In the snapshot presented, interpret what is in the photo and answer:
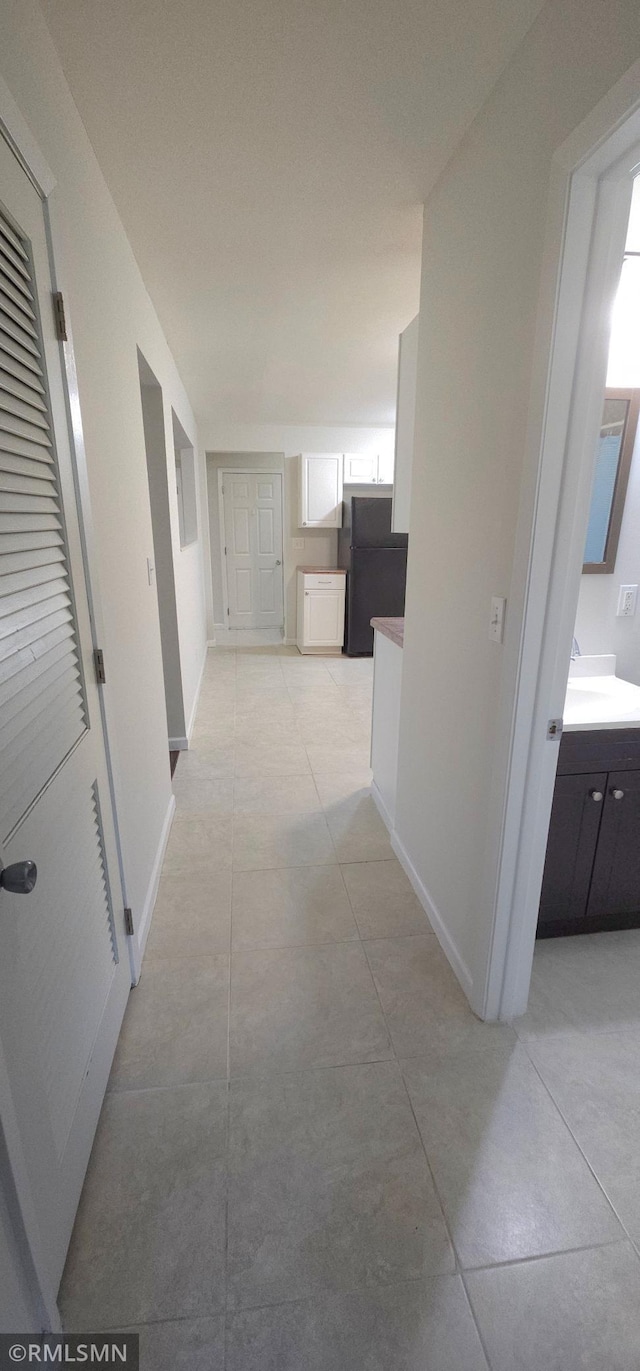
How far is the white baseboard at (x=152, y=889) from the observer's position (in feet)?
5.83

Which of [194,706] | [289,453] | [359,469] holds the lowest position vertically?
[194,706]

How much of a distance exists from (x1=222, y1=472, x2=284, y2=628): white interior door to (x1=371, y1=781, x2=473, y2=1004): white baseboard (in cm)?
447

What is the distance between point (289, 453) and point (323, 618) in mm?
1765

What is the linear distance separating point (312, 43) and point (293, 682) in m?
3.89

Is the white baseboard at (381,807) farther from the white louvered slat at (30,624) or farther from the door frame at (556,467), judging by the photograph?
the white louvered slat at (30,624)

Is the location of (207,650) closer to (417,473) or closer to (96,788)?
(417,473)

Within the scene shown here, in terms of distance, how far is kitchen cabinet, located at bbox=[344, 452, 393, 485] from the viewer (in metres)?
5.59

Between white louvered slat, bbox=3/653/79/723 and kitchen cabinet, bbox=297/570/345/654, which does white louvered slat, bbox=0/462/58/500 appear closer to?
white louvered slat, bbox=3/653/79/723

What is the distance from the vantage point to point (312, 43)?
1181mm

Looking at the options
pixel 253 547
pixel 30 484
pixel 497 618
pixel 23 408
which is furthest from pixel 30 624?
pixel 253 547

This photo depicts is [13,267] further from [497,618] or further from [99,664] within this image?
[497,618]

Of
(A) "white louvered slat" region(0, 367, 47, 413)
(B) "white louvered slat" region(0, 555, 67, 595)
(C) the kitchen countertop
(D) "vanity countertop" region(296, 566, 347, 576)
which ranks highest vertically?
(A) "white louvered slat" region(0, 367, 47, 413)

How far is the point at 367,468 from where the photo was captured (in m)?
5.64

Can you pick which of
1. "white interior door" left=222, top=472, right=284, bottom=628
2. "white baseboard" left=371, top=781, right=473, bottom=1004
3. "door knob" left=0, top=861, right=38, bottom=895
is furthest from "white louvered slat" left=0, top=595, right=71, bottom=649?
"white interior door" left=222, top=472, right=284, bottom=628
